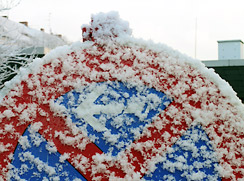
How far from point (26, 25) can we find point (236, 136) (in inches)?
778

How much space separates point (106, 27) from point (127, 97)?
0.91ft

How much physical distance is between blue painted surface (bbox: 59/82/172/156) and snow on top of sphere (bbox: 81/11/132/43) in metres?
0.19

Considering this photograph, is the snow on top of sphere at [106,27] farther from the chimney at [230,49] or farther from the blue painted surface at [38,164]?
the chimney at [230,49]

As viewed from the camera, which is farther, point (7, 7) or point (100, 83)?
point (7, 7)

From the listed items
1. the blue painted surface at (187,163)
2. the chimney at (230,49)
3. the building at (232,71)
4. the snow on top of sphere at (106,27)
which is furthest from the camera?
the chimney at (230,49)

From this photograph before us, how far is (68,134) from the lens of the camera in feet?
3.43

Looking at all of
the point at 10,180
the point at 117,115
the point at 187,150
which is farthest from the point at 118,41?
the point at 10,180

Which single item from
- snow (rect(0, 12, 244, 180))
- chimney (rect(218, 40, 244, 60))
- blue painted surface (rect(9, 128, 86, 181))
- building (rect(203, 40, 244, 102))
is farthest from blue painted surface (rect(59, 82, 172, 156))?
chimney (rect(218, 40, 244, 60))

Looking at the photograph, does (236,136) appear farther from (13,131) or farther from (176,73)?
(13,131)

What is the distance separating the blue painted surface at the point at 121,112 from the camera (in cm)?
103

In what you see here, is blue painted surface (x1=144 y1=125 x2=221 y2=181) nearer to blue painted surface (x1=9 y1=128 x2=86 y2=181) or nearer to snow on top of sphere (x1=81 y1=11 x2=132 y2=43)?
blue painted surface (x1=9 y1=128 x2=86 y2=181)

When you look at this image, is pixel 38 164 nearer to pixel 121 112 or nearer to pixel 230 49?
pixel 121 112

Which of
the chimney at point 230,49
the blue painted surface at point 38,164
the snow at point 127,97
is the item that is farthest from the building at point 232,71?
the blue painted surface at point 38,164

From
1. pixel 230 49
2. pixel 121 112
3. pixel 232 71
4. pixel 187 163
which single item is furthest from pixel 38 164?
pixel 230 49
